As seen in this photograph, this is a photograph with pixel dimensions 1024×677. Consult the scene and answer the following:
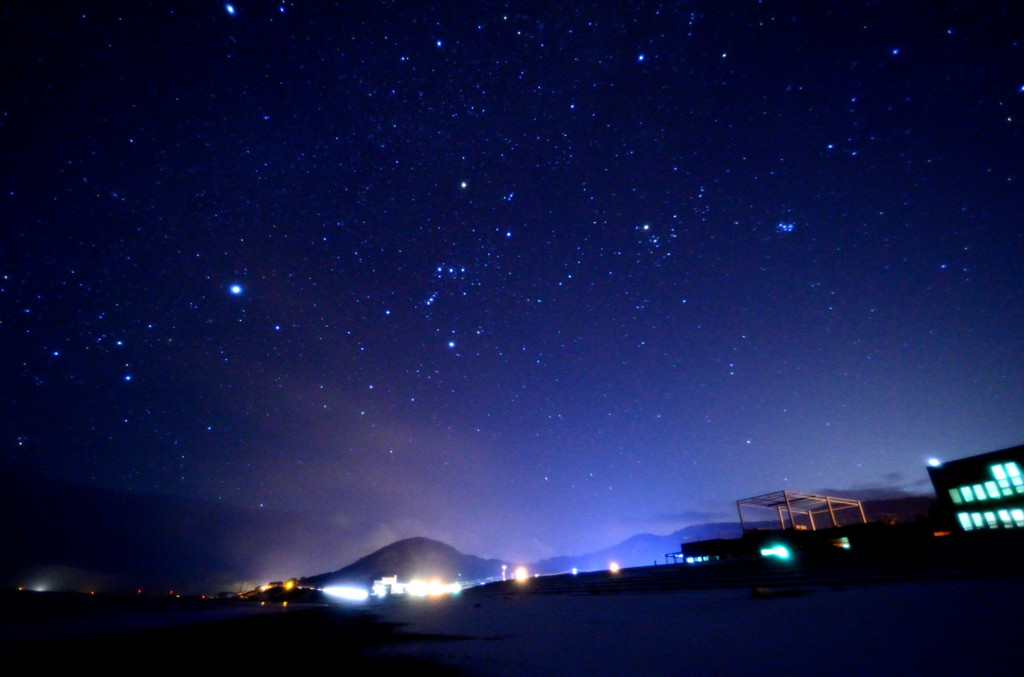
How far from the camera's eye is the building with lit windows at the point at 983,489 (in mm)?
21531

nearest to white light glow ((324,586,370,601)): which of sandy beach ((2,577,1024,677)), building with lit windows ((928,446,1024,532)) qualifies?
sandy beach ((2,577,1024,677))

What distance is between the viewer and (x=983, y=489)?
22.9 m

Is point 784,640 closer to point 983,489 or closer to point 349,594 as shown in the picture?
point 983,489

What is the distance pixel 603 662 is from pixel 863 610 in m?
2.79

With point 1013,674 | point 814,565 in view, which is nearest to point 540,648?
point 1013,674

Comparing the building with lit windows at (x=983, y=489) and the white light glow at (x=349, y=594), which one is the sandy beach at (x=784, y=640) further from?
the building with lit windows at (x=983, y=489)

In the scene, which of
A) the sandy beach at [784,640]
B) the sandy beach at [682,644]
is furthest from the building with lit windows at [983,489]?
the sandy beach at [784,640]

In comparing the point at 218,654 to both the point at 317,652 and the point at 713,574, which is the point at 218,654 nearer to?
the point at 317,652

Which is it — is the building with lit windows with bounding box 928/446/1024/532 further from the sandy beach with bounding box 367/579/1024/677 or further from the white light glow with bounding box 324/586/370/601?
the white light glow with bounding box 324/586/370/601

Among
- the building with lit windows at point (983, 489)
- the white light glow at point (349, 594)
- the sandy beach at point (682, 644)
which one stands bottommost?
the white light glow at point (349, 594)

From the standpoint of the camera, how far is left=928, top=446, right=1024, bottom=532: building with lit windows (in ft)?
70.6

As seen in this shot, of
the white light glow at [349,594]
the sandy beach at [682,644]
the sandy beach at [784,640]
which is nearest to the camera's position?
the sandy beach at [784,640]

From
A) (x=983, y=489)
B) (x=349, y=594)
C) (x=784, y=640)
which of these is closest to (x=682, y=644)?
(x=784, y=640)

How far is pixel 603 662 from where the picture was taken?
110 inches
